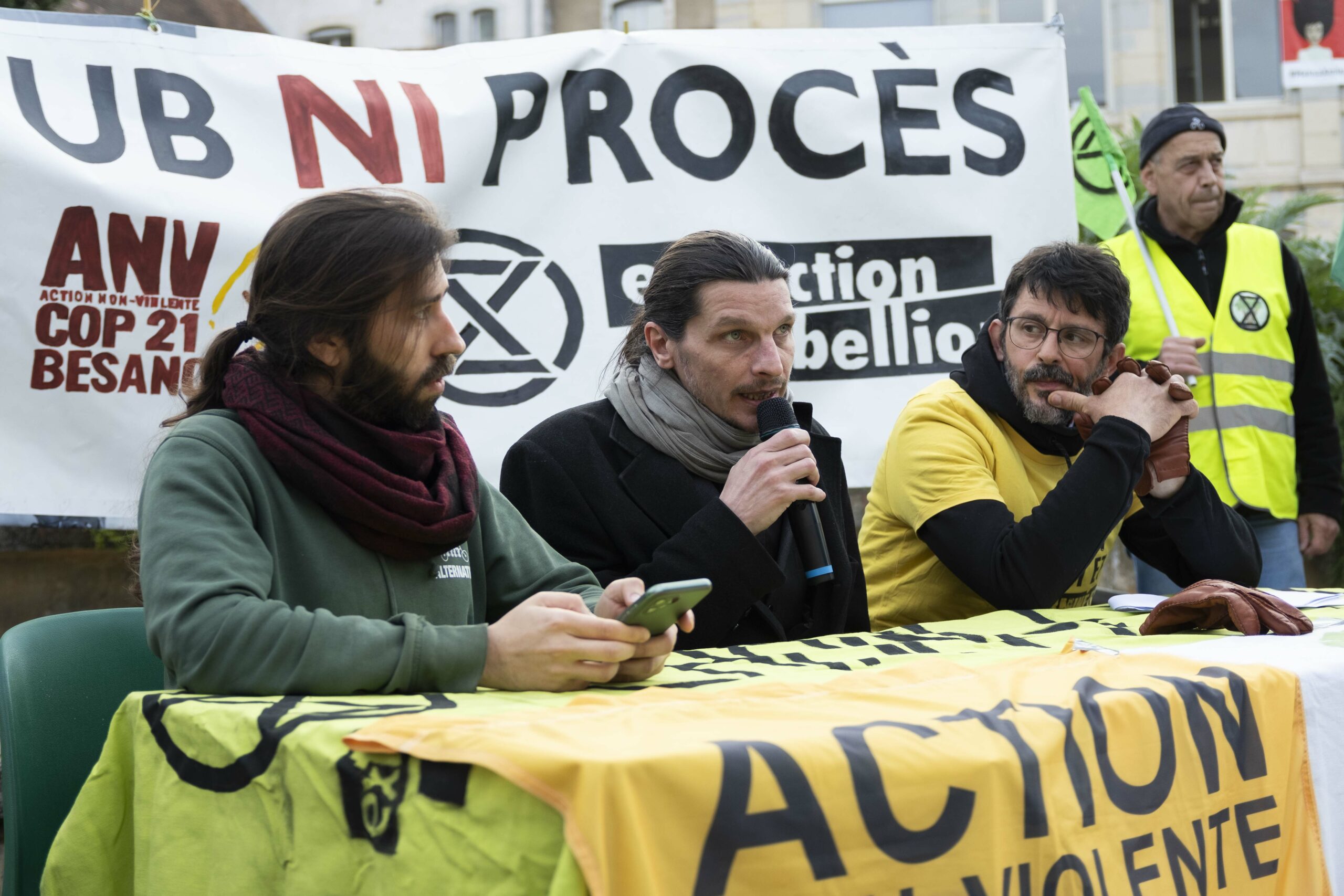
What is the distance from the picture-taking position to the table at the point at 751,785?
43.8 inches

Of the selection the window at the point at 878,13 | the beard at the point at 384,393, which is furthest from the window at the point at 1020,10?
the beard at the point at 384,393

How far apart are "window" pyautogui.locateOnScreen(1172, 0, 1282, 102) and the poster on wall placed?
8.06 meters

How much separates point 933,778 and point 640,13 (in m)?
19.9

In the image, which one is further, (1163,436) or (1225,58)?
(1225,58)

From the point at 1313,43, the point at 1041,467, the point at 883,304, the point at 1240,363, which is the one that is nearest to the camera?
the point at 1041,467

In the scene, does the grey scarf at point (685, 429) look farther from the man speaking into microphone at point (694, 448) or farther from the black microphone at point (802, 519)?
the black microphone at point (802, 519)

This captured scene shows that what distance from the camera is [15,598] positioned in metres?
Answer: 4.11

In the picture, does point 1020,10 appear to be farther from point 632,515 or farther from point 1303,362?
point 632,515

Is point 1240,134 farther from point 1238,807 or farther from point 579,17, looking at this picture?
point 1238,807

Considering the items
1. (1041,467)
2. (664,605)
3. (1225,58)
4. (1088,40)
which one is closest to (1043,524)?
(1041,467)

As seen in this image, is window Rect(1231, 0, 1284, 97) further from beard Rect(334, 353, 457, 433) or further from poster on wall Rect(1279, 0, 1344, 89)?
beard Rect(334, 353, 457, 433)

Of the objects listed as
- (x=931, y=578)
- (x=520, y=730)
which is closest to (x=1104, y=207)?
(x=931, y=578)

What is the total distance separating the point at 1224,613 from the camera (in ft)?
7.13

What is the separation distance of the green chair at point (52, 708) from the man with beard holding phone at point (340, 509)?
447 mm
